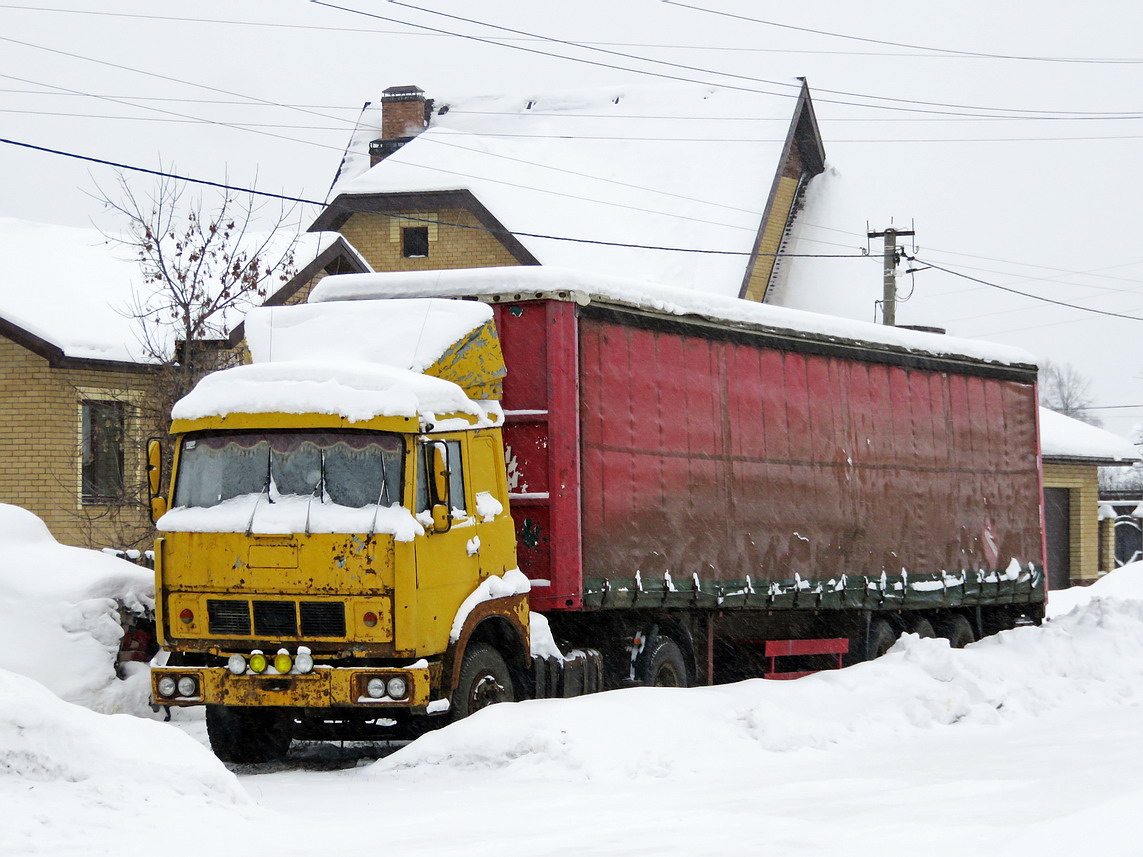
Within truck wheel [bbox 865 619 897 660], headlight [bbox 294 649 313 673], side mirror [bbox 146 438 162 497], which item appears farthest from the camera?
truck wheel [bbox 865 619 897 660]

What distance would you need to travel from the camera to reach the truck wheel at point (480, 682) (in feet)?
38.3

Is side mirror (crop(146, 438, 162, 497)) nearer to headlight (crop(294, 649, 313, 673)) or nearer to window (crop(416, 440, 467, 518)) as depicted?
headlight (crop(294, 649, 313, 673))

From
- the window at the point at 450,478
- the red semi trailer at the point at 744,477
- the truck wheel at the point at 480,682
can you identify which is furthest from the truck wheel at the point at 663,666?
the window at the point at 450,478

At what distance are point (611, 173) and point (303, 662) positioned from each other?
2811cm

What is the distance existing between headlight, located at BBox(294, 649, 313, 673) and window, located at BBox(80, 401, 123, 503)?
40.5 feet

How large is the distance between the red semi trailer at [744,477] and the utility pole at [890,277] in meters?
12.9

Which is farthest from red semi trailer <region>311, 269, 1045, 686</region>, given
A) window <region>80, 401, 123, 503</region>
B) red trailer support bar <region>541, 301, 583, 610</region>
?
window <region>80, 401, 123, 503</region>

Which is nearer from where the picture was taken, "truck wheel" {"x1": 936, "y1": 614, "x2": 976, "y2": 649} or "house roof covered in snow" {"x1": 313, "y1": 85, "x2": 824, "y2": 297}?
"truck wheel" {"x1": 936, "y1": 614, "x2": 976, "y2": 649}

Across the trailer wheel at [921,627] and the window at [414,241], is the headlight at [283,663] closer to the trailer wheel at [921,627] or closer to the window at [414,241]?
the trailer wheel at [921,627]

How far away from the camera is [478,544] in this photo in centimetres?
1199

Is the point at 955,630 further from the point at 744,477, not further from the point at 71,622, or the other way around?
the point at 71,622

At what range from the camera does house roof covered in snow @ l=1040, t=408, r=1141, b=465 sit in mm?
37688

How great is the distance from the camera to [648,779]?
10711 mm

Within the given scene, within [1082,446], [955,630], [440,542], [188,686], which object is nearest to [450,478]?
[440,542]
